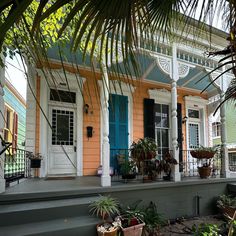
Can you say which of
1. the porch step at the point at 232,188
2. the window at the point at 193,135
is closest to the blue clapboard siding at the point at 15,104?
the window at the point at 193,135

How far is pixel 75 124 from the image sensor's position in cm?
683

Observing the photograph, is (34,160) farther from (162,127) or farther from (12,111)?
(162,127)

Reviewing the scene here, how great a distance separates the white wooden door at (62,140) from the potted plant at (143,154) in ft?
6.45

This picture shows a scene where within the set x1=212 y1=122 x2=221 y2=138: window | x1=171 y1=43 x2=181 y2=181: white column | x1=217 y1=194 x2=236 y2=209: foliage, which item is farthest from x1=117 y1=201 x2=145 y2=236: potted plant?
x1=212 y1=122 x2=221 y2=138: window

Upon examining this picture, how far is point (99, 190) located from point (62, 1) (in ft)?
13.9

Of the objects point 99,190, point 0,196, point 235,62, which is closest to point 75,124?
point 99,190

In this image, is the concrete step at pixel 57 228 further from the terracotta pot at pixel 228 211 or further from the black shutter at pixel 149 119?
the black shutter at pixel 149 119

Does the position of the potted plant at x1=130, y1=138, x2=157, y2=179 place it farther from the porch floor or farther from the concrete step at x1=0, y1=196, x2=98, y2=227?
the concrete step at x1=0, y1=196, x2=98, y2=227

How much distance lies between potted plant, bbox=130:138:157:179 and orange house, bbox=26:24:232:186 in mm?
560

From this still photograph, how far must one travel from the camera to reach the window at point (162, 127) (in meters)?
8.24

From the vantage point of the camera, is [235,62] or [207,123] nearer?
[235,62]

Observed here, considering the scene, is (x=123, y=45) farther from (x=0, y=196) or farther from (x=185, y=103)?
(x=185, y=103)

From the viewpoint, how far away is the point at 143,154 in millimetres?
5367

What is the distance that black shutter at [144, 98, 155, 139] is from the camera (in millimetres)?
7895
